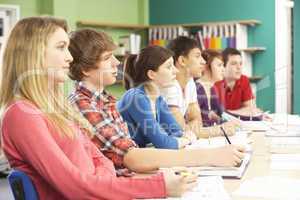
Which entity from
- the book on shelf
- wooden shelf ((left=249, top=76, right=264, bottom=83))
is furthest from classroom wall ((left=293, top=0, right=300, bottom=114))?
the book on shelf

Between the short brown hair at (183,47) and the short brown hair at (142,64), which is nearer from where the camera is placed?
the short brown hair at (142,64)

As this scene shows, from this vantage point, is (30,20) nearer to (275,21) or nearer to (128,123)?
(128,123)

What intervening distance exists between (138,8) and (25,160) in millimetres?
5778

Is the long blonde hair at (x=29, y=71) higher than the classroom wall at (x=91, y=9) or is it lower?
lower

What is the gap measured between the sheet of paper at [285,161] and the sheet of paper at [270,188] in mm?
230

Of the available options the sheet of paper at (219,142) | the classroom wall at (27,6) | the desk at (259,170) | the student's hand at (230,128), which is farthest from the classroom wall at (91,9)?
the desk at (259,170)

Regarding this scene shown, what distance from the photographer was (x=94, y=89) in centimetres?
180

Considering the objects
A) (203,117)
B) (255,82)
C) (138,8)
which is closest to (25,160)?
(203,117)

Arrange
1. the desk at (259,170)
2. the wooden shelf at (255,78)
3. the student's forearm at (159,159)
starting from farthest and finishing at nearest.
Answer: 1. the wooden shelf at (255,78)
2. the student's forearm at (159,159)
3. the desk at (259,170)

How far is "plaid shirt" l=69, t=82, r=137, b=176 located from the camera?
1653mm

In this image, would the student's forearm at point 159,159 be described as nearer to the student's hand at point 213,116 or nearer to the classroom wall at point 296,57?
the student's hand at point 213,116

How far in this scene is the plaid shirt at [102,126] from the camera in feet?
5.42

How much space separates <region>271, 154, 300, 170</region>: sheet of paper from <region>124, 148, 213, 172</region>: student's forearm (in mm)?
306

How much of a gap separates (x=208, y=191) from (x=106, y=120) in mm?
512
